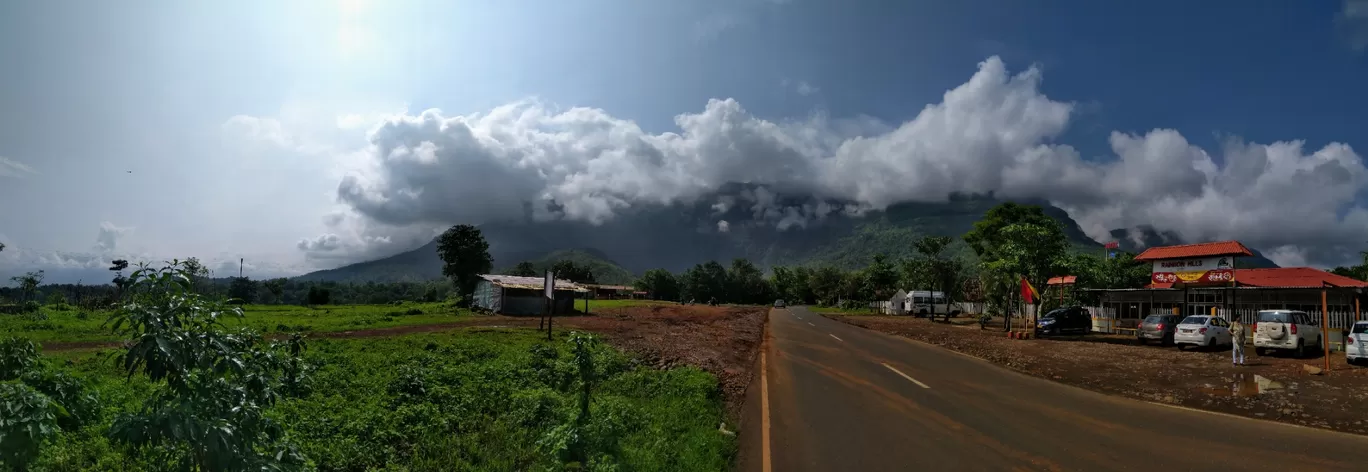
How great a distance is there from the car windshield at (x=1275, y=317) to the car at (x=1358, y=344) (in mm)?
3285

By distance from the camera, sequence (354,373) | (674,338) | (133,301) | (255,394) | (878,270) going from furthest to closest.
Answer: (878,270)
(674,338)
(354,373)
(255,394)
(133,301)

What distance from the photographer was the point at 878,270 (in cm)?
9750

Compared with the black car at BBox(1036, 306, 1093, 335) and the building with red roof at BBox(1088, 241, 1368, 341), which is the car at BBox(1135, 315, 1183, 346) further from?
the black car at BBox(1036, 306, 1093, 335)

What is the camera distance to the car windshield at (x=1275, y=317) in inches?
905

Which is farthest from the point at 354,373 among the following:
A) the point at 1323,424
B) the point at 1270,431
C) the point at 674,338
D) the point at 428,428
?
the point at 1323,424

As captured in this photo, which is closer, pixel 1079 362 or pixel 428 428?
pixel 428 428

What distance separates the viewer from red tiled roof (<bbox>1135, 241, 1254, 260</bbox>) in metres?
30.6

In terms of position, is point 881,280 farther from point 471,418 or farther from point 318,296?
point 471,418

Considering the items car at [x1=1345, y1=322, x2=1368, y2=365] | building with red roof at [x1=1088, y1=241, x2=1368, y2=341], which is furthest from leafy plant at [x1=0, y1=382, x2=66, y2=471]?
building with red roof at [x1=1088, y1=241, x2=1368, y2=341]

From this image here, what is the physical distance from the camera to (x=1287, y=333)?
72.8 feet

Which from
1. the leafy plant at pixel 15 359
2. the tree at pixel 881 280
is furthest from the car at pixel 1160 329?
the tree at pixel 881 280

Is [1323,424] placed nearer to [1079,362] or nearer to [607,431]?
[1079,362]

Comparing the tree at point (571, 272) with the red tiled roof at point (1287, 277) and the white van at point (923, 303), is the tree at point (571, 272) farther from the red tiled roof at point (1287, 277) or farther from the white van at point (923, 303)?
the red tiled roof at point (1287, 277)

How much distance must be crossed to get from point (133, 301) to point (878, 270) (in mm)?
100090
